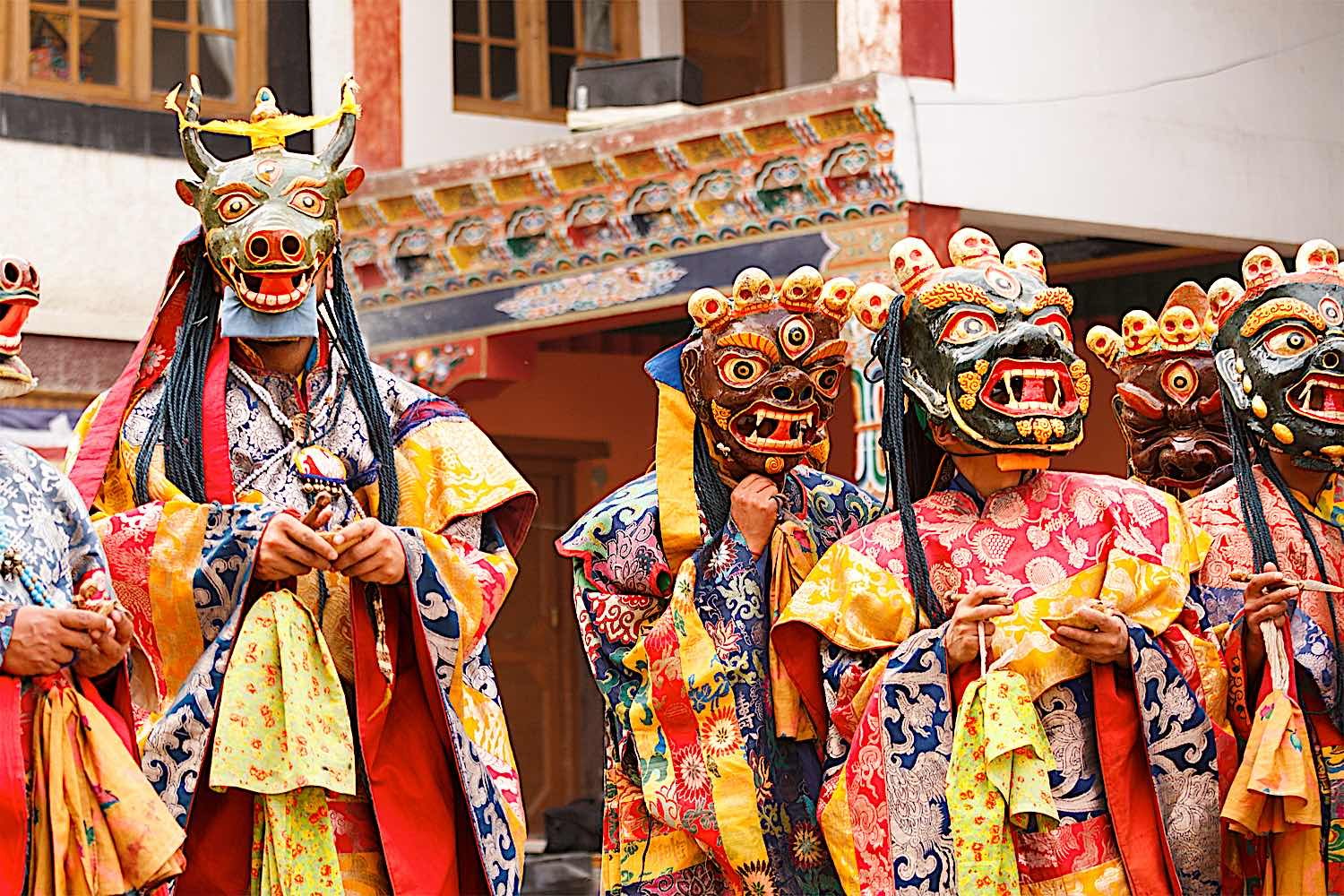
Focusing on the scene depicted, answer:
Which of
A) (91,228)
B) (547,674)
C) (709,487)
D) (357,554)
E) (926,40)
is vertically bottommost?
(547,674)

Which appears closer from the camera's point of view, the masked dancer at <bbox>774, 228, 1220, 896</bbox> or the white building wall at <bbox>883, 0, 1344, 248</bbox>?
the masked dancer at <bbox>774, 228, 1220, 896</bbox>

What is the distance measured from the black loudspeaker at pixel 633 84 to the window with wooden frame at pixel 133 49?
1778mm

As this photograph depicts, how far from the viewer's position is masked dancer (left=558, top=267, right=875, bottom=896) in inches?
190

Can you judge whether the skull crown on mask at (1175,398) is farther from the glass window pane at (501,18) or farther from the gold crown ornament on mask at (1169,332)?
the glass window pane at (501,18)

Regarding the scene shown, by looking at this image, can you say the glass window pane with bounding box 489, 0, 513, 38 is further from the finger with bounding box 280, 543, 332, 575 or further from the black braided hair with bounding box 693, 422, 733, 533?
the finger with bounding box 280, 543, 332, 575

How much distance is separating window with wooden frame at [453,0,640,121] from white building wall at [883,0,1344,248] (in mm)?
2928

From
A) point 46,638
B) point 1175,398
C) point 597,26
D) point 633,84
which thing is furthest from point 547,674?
point 46,638

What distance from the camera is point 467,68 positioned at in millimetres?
10852

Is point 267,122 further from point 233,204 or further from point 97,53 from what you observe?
point 97,53

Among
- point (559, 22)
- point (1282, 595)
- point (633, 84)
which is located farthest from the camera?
point (559, 22)

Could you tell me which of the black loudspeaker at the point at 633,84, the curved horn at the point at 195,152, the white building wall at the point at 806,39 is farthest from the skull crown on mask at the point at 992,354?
the white building wall at the point at 806,39

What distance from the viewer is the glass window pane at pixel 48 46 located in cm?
1014

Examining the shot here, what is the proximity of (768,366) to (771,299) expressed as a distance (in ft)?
0.54

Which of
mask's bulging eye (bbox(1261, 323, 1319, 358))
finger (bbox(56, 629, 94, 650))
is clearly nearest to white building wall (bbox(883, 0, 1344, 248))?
mask's bulging eye (bbox(1261, 323, 1319, 358))
